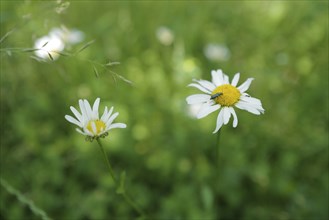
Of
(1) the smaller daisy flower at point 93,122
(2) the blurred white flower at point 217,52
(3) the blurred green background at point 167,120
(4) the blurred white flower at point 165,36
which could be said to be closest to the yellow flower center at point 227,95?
(1) the smaller daisy flower at point 93,122

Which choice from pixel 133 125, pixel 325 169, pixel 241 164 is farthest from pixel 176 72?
pixel 325 169

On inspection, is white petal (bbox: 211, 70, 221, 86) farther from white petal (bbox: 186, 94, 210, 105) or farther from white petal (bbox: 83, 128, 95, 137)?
white petal (bbox: 83, 128, 95, 137)

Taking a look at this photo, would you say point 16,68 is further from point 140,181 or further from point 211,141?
point 211,141

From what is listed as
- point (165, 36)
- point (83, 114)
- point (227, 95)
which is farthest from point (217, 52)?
point (83, 114)

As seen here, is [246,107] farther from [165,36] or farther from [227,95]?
[165,36]

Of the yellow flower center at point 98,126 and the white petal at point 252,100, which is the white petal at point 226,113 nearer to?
the white petal at point 252,100
